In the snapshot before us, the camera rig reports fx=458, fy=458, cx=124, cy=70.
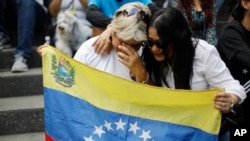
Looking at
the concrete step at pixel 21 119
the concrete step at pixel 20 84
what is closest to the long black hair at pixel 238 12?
the concrete step at pixel 21 119

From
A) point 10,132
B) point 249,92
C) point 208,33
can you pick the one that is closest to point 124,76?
point 249,92

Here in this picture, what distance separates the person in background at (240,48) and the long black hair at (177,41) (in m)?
0.30

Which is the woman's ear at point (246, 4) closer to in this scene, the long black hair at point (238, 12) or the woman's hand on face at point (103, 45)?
the long black hair at point (238, 12)

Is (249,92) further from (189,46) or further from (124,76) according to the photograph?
(124,76)

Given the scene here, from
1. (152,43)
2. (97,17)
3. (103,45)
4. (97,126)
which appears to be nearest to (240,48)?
(152,43)

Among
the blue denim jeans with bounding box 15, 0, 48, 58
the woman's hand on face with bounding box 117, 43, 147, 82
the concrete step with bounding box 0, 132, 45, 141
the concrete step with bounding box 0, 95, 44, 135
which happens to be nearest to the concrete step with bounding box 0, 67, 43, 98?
the blue denim jeans with bounding box 15, 0, 48, 58

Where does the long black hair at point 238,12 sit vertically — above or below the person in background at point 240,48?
above

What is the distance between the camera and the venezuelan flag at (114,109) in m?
2.00

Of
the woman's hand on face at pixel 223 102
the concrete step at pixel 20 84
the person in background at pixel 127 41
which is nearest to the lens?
the woman's hand on face at pixel 223 102

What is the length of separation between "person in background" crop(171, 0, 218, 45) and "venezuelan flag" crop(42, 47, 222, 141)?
116 centimetres

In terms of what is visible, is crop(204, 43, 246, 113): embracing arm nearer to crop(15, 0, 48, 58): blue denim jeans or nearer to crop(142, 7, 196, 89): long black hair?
crop(142, 7, 196, 89): long black hair

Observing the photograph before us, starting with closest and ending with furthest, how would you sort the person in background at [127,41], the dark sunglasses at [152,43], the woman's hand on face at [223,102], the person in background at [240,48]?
the woman's hand on face at [223,102], the dark sunglasses at [152,43], the person in background at [127,41], the person in background at [240,48]

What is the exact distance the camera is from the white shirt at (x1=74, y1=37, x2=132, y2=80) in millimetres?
2279

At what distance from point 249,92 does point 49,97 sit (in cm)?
101
